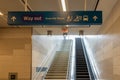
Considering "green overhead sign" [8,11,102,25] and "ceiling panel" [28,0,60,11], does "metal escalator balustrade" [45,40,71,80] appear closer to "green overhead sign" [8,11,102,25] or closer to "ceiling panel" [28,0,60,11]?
"ceiling panel" [28,0,60,11]

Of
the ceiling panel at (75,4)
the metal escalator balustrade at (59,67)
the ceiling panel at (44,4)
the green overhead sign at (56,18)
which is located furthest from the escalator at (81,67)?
the green overhead sign at (56,18)

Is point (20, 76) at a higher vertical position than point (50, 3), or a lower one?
lower

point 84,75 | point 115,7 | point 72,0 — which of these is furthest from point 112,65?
point 84,75

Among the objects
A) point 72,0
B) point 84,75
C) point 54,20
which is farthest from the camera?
point 84,75

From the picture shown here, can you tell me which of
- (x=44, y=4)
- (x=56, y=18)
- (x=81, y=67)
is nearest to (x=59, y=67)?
(x=81, y=67)

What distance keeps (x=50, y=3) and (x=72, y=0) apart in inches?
25.2

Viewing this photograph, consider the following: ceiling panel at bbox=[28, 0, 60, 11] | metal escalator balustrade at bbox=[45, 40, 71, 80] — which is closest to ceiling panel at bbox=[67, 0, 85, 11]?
ceiling panel at bbox=[28, 0, 60, 11]

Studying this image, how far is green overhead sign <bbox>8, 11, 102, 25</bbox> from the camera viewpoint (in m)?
4.68

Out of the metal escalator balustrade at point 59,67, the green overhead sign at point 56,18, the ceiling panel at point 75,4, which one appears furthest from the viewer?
the metal escalator balustrade at point 59,67

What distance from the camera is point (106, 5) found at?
5.75 m

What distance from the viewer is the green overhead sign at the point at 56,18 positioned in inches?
184

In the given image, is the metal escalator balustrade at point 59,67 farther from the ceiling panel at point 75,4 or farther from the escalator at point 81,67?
the ceiling panel at point 75,4

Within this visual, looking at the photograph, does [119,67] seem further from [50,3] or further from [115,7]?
[50,3]

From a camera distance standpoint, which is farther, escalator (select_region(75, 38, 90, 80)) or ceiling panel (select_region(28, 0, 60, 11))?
escalator (select_region(75, 38, 90, 80))
